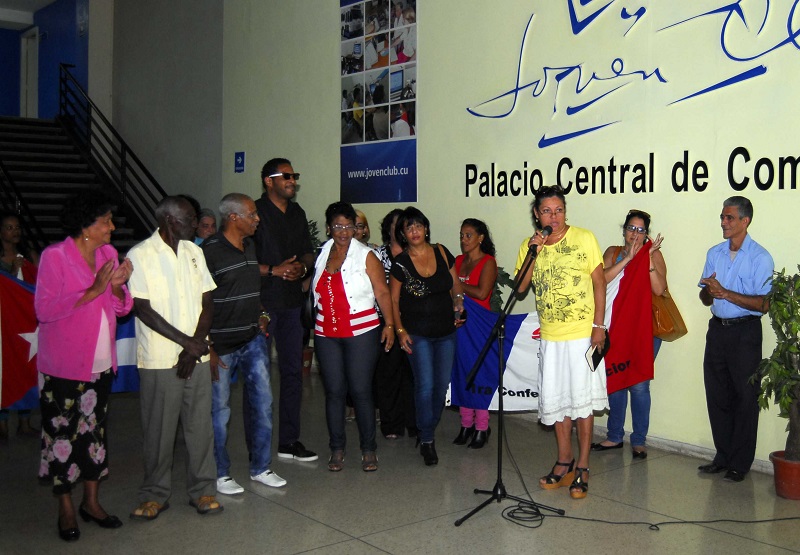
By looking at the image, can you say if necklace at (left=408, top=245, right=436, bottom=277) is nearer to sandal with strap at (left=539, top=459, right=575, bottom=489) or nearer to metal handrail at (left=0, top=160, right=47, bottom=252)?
sandal with strap at (left=539, top=459, right=575, bottom=489)

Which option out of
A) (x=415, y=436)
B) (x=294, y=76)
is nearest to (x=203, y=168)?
(x=294, y=76)

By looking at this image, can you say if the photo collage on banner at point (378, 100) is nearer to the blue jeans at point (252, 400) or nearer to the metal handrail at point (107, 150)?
the blue jeans at point (252, 400)

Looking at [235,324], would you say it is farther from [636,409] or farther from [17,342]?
[636,409]

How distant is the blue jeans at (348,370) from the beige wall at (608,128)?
2.23m

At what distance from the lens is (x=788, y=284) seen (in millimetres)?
4824

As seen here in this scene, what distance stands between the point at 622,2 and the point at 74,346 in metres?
4.59

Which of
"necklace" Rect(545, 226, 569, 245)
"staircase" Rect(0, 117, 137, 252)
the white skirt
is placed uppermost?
"staircase" Rect(0, 117, 137, 252)

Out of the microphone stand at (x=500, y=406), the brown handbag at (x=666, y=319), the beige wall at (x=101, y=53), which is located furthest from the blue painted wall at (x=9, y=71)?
the microphone stand at (x=500, y=406)

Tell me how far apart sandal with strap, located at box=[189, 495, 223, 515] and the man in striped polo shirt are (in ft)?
1.03

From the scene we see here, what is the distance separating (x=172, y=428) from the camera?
433 centimetres

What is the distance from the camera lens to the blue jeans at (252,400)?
4688 mm

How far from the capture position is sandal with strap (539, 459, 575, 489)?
492cm

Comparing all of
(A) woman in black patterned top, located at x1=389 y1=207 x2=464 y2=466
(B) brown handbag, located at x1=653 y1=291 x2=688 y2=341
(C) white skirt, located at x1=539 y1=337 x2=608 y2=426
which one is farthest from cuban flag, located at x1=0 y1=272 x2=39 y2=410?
(B) brown handbag, located at x1=653 y1=291 x2=688 y2=341

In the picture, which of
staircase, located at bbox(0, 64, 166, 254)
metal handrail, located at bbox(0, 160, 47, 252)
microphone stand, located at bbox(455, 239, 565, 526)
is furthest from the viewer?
staircase, located at bbox(0, 64, 166, 254)
